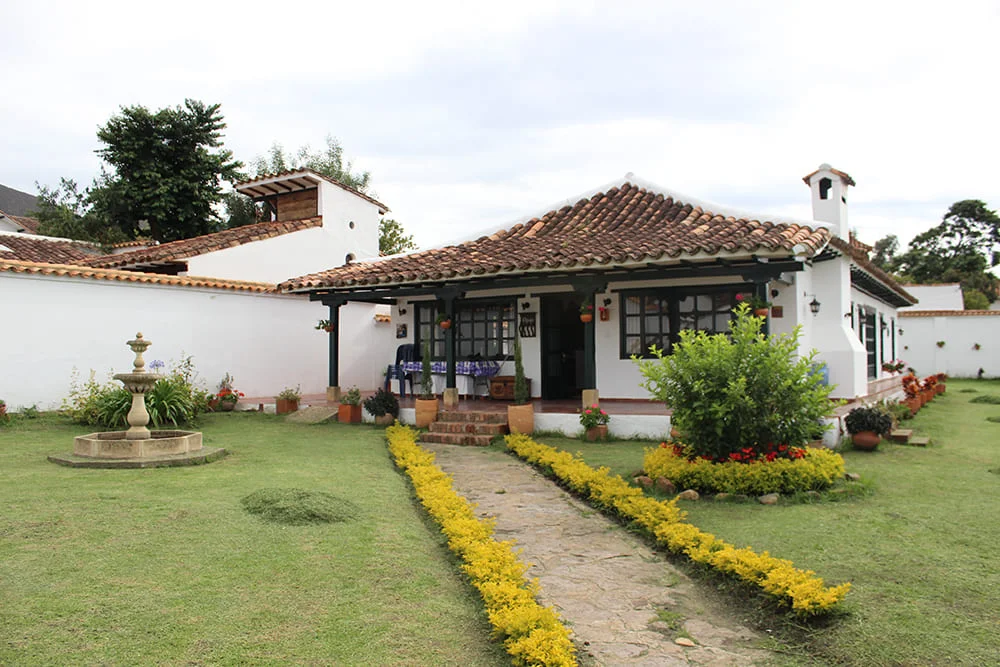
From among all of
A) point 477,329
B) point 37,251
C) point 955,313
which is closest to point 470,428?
point 477,329

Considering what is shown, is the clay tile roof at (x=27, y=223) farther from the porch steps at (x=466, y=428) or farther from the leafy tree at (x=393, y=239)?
the porch steps at (x=466, y=428)

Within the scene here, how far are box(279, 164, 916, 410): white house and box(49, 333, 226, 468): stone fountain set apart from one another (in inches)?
180

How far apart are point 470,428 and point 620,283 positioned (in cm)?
384

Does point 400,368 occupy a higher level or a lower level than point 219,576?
higher

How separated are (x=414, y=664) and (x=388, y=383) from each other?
1217 centimetres

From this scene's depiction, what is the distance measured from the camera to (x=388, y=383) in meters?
15.4

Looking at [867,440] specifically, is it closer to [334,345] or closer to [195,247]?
[334,345]

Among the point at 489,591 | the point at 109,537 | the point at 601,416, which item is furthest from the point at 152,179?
the point at 489,591

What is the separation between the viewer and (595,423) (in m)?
10.7

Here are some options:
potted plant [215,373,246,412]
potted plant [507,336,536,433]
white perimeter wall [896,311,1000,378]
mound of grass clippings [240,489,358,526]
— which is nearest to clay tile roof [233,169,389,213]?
potted plant [215,373,246,412]

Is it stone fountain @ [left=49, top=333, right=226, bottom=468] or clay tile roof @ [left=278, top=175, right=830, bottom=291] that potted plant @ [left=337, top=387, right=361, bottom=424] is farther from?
stone fountain @ [left=49, top=333, right=226, bottom=468]

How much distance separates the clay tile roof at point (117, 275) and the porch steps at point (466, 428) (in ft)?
19.7

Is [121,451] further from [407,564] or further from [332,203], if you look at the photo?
[332,203]

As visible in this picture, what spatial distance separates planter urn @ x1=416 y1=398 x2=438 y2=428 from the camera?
39.5 feet
